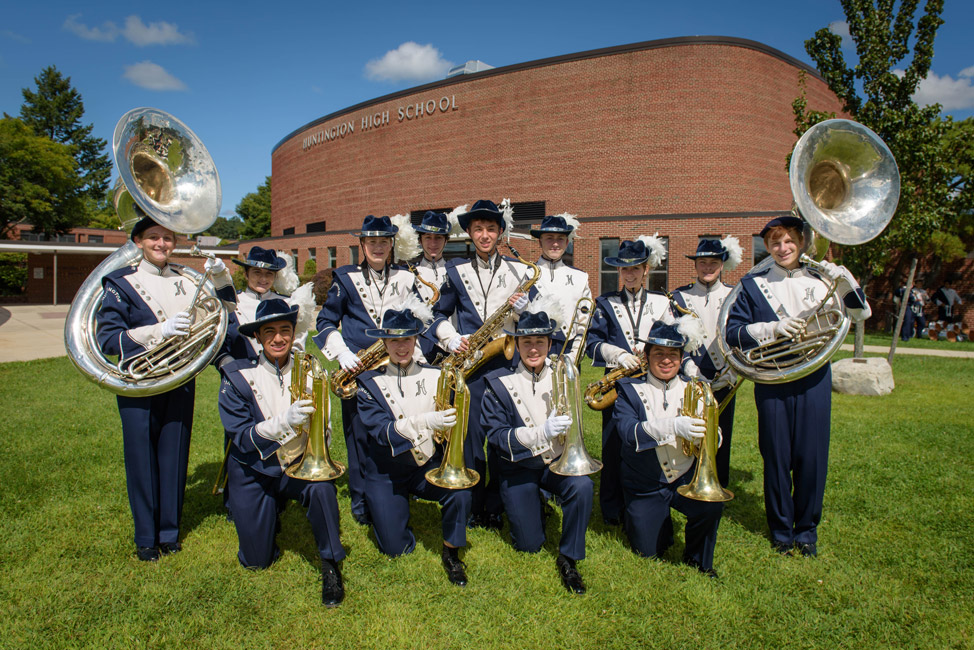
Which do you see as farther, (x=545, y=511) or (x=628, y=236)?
(x=628, y=236)

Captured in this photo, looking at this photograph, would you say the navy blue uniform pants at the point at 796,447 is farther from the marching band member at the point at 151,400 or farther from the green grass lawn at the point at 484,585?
Answer: the marching band member at the point at 151,400

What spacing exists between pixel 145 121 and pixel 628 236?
21974 millimetres

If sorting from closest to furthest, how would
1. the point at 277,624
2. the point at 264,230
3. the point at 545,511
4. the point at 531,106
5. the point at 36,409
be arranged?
Answer: 1. the point at 277,624
2. the point at 545,511
3. the point at 36,409
4. the point at 531,106
5. the point at 264,230

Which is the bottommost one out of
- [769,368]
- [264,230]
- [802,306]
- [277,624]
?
[277,624]

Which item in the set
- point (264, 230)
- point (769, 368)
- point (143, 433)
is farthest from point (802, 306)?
point (264, 230)

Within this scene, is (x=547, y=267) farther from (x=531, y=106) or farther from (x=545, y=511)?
(x=531, y=106)

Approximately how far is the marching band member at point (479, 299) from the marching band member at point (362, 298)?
1.33 feet

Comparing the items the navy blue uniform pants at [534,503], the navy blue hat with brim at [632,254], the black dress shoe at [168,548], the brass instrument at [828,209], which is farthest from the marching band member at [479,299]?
the black dress shoe at [168,548]

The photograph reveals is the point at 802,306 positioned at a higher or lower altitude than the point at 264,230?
lower

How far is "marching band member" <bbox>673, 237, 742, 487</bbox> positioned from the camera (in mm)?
4887

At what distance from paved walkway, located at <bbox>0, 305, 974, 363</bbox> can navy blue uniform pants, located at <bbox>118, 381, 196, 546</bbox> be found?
11.4 m

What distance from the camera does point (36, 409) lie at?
8.45 meters

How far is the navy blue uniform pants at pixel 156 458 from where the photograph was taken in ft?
13.4

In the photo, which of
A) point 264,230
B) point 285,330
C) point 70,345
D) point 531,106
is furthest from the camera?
point 264,230
